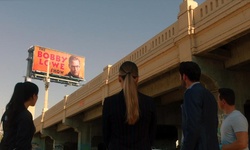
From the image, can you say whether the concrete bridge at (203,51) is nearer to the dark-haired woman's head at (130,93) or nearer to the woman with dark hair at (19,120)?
the dark-haired woman's head at (130,93)

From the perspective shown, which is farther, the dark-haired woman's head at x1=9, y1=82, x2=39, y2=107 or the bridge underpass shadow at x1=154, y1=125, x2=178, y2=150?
the bridge underpass shadow at x1=154, y1=125, x2=178, y2=150

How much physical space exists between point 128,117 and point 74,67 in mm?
60722

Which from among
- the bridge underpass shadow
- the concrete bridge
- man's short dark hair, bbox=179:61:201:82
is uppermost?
the concrete bridge

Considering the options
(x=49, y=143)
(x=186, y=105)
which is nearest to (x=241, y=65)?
(x=186, y=105)

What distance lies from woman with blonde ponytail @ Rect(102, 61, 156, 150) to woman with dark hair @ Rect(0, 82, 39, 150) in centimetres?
94

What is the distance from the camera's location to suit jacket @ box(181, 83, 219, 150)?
2785 mm

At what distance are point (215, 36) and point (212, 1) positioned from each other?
3.88 feet

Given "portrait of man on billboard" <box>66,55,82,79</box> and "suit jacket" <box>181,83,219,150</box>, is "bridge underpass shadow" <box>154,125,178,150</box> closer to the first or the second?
"suit jacket" <box>181,83,219,150</box>

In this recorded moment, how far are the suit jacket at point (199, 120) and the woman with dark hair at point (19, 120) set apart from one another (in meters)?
1.62

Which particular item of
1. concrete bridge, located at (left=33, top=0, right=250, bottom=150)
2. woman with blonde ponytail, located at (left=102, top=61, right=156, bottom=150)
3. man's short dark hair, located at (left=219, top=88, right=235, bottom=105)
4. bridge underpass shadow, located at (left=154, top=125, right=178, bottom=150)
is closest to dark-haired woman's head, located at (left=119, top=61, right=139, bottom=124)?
woman with blonde ponytail, located at (left=102, top=61, right=156, bottom=150)

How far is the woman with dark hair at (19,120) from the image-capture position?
9.98 ft

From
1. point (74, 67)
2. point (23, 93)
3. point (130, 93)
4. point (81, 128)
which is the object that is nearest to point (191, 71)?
point (130, 93)

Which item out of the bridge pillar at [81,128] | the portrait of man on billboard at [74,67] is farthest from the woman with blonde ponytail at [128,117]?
the portrait of man on billboard at [74,67]

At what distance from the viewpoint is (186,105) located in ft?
9.66
